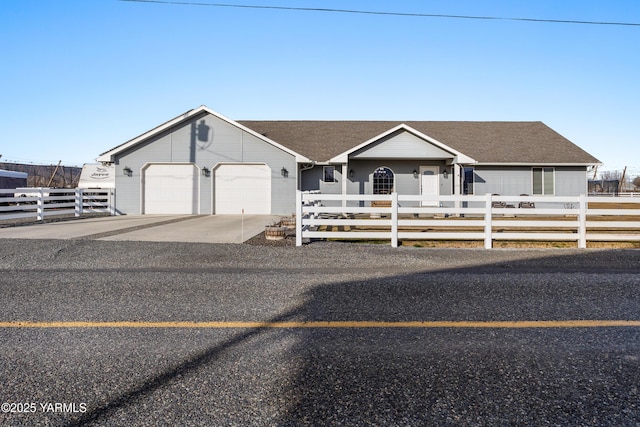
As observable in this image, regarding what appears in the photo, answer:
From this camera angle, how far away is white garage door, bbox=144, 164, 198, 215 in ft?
70.7

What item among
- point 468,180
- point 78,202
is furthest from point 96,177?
point 468,180

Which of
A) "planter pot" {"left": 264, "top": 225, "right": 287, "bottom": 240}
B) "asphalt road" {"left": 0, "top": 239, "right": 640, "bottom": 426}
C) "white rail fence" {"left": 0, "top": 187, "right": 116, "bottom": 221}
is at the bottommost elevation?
"asphalt road" {"left": 0, "top": 239, "right": 640, "bottom": 426}

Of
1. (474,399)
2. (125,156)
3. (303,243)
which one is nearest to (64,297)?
(474,399)

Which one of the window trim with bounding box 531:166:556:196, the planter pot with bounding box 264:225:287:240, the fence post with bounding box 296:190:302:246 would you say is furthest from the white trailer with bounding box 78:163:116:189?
the window trim with bounding box 531:166:556:196

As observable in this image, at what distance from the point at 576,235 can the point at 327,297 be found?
25.5ft

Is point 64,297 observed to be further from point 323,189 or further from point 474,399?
point 323,189

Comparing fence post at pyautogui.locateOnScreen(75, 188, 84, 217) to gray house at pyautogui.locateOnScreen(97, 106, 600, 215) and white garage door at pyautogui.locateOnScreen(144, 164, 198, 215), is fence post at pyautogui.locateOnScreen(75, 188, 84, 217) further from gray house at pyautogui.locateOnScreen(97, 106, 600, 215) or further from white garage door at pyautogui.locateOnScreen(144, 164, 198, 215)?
white garage door at pyautogui.locateOnScreen(144, 164, 198, 215)

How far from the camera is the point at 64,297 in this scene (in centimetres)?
538

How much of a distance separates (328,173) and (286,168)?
2689 mm

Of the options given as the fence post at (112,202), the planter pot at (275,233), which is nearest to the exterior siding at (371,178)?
the fence post at (112,202)

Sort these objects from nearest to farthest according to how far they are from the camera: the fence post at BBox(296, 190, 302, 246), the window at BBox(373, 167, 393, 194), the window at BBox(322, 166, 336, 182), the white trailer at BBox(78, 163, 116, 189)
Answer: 1. the fence post at BBox(296, 190, 302, 246)
2. the window at BBox(373, 167, 393, 194)
3. the window at BBox(322, 166, 336, 182)
4. the white trailer at BBox(78, 163, 116, 189)

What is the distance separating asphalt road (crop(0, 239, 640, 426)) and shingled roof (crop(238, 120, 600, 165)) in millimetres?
16906

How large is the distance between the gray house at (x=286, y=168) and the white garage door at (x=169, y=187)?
5cm

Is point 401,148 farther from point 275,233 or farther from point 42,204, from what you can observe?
point 42,204
